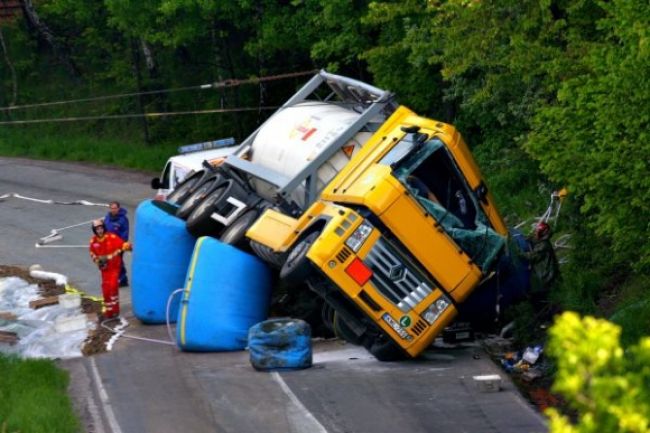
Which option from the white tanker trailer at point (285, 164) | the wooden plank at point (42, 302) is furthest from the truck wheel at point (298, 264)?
the wooden plank at point (42, 302)

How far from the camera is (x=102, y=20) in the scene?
4209 cm

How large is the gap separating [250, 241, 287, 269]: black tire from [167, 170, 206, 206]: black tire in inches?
133

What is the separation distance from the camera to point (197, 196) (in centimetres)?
1830

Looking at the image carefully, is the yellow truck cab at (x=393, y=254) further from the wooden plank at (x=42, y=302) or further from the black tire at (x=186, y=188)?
the wooden plank at (x=42, y=302)

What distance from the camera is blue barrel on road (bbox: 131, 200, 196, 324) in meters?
17.1

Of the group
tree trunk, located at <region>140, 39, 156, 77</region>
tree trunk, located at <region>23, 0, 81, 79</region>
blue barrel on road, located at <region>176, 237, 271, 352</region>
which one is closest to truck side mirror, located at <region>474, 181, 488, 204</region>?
blue barrel on road, located at <region>176, 237, 271, 352</region>

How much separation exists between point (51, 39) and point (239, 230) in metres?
28.2

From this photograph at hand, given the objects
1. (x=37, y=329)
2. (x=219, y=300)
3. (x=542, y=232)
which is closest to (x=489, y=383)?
(x=542, y=232)

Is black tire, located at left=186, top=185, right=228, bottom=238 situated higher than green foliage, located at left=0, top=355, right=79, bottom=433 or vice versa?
black tire, located at left=186, top=185, right=228, bottom=238

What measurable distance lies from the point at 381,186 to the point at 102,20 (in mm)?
29937

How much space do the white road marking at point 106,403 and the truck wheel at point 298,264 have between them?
2.35 metres

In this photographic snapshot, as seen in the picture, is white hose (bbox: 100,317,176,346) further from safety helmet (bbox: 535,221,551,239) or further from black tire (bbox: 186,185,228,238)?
safety helmet (bbox: 535,221,551,239)

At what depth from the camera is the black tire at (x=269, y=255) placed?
14.8 meters

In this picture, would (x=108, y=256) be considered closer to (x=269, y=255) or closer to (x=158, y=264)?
(x=158, y=264)
